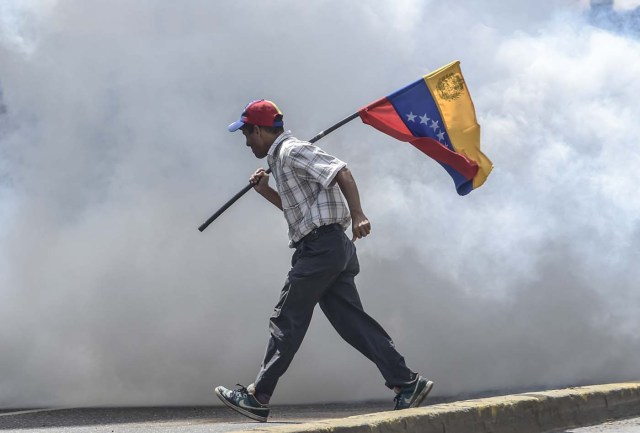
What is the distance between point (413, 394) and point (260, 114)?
1.66m

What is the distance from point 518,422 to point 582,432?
43 cm

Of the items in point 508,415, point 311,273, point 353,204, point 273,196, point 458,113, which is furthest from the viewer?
point 458,113

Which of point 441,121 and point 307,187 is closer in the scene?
point 307,187

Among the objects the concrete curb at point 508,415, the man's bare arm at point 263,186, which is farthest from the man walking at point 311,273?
the concrete curb at point 508,415

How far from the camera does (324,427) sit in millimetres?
4574

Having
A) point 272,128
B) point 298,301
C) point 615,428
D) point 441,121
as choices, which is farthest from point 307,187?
point 615,428

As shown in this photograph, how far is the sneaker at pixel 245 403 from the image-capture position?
5.87 metres

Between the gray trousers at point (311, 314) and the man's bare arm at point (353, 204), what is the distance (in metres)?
0.20

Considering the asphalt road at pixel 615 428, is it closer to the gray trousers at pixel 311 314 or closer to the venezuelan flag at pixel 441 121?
the gray trousers at pixel 311 314

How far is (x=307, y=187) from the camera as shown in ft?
19.2

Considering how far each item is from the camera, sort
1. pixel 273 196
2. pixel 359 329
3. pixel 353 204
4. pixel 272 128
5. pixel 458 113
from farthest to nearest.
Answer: pixel 458 113
pixel 273 196
pixel 272 128
pixel 359 329
pixel 353 204

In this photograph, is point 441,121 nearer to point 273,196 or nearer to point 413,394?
point 273,196

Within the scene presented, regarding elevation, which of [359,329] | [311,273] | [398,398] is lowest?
[398,398]

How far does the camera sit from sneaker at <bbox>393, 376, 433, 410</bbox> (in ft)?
19.2
